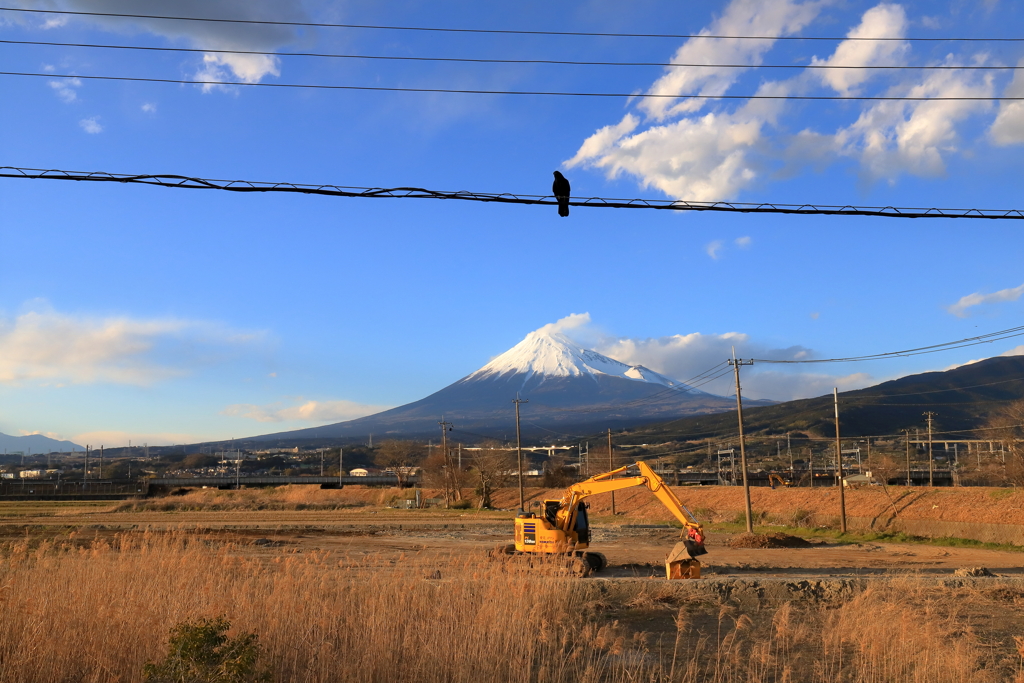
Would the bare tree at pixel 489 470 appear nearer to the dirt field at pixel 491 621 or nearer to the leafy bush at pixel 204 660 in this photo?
the dirt field at pixel 491 621

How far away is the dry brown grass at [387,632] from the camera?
29.1 feet

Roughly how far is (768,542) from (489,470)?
42.0 meters

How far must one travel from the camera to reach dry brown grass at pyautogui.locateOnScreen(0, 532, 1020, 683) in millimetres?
8883

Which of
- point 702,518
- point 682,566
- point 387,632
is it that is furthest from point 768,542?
point 387,632

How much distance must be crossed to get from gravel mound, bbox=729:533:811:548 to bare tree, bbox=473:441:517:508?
129 feet

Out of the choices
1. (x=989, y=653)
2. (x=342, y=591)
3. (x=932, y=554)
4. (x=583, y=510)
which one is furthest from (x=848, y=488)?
(x=342, y=591)

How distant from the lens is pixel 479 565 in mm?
15375

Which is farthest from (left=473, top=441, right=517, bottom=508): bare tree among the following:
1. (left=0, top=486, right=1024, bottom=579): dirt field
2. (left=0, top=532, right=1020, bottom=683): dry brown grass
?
(left=0, top=532, right=1020, bottom=683): dry brown grass

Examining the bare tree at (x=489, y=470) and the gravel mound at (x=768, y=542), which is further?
the bare tree at (x=489, y=470)

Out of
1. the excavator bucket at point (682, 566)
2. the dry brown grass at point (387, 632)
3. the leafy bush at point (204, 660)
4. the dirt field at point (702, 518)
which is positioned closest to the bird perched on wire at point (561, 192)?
the dry brown grass at point (387, 632)

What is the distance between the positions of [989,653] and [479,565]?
9019 millimetres

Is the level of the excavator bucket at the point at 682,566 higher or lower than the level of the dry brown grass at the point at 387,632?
lower

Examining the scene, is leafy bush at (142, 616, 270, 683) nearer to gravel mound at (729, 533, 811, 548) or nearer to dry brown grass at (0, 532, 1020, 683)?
dry brown grass at (0, 532, 1020, 683)

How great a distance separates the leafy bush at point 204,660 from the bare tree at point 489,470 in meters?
68.2
